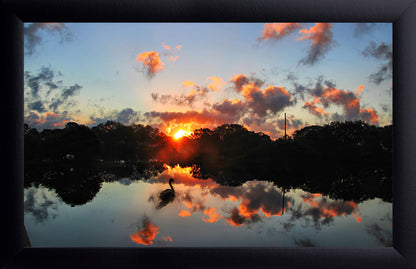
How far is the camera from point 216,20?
1203 millimetres

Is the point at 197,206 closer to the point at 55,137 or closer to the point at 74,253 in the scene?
the point at 74,253

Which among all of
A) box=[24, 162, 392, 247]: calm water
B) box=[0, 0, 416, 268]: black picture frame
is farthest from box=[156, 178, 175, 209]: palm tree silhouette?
box=[0, 0, 416, 268]: black picture frame

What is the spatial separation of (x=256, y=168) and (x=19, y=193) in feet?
18.7

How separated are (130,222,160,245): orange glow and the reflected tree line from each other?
6.78 feet

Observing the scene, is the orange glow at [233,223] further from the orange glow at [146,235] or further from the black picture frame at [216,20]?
the black picture frame at [216,20]

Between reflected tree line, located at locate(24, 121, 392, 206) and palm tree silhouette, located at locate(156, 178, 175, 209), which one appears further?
reflected tree line, located at locate(24, 121, 392, 206)

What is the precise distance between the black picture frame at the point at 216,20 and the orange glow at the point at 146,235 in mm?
1445

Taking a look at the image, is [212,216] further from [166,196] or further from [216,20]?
[216,20]

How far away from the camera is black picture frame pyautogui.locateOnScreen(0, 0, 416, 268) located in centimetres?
115

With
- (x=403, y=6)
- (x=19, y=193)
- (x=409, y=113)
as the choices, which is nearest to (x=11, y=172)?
(x=19, y=193)

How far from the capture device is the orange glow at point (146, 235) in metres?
2.59

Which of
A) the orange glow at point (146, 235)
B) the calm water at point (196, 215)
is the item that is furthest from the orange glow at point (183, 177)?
the orange glow at point (146, 235)

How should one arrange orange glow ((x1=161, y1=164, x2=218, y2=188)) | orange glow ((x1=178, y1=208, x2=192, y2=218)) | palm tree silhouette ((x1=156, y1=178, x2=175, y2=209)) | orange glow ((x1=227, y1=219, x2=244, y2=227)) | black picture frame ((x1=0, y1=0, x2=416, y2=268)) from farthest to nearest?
orange glow ((x1=161, y1=164, x2=218, y2=188))
palm tree silhouette ((x1=156, y1=178, x2=175, y2=209))
orange glow ((x1=178, y1=208, x2=192, y2=218))
orange glow ((x1=227, y1=219, x2=244, y2=227))
black picture frame ((x1=0, y1=0, x2=416, y2=268))

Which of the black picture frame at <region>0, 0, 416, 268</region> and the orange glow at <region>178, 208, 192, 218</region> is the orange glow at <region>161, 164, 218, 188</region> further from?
the black picture frame at <region>0, 0, 416, 268</region>
